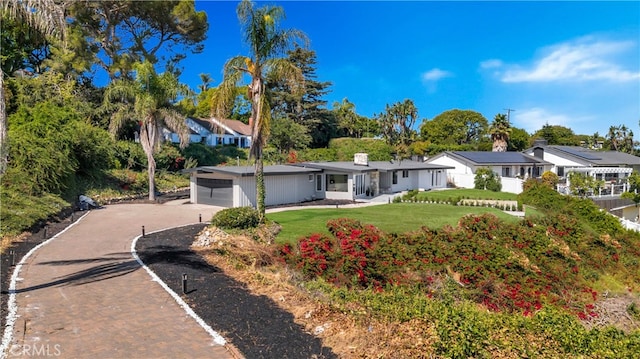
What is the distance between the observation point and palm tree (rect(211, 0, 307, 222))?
17438mm

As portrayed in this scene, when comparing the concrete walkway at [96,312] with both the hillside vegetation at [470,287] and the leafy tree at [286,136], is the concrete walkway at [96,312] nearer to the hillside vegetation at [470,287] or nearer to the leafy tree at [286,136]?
the hillside vegetation at [470,287]

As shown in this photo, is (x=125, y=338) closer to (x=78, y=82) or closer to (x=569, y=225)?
(x=569, y=225)

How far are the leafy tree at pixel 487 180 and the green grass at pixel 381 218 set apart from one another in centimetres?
1616

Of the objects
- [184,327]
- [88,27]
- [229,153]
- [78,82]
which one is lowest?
[184,327]

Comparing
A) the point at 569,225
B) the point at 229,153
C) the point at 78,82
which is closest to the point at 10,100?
the point at 78,82

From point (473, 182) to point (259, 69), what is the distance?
3296 centimetres

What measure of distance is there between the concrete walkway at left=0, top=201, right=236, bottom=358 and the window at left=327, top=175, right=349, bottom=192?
20381 millimetres

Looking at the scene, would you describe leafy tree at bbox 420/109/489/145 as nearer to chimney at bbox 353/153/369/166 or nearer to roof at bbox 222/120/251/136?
roof at bbox 222/120/251/136

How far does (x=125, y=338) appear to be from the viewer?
7746 millimetres

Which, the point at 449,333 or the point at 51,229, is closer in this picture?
the point at 449,333

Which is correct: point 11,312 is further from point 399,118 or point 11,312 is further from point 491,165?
point 399,118

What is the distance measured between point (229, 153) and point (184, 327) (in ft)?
151

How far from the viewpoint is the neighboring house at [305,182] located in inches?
1114

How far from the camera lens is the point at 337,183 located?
34.1 meters
